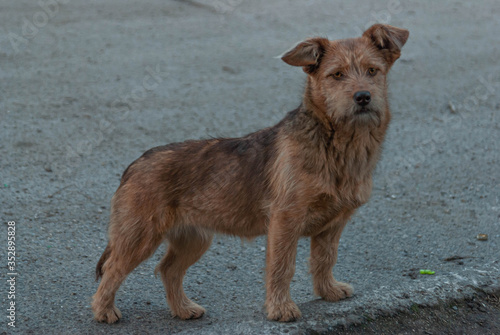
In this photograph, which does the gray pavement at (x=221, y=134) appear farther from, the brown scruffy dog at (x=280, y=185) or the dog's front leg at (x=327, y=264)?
the brown scruffy dog at (x=280, y=185)

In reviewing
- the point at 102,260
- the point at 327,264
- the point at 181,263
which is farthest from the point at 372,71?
the point at 102,260

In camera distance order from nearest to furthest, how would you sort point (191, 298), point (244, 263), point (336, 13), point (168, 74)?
point (191, 298)
point (244, 263)
point (168, 74)
point (336, 13)

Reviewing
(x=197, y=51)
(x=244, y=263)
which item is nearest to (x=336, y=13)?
(x=197, y=51)

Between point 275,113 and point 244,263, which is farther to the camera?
point 275,113

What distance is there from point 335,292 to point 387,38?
2.02m

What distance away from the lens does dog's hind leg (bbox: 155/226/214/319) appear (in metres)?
5.30

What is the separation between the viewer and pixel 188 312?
529 cm

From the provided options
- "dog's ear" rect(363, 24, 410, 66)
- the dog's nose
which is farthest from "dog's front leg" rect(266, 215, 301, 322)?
"dog's ear" rect(363, 24, 410, 66)

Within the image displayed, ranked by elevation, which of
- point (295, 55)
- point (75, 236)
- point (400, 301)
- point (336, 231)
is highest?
point (295, 55)

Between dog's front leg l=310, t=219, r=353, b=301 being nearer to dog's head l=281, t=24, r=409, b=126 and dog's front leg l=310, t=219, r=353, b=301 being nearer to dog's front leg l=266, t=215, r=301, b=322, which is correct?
dog's front leg l=266, t=215, r=301, b=322

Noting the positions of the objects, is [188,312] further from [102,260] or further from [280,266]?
[280,266]

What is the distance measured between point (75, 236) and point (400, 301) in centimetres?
321

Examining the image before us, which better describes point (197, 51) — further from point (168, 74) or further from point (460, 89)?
point (460, 89)

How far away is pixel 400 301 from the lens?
17.0ft
